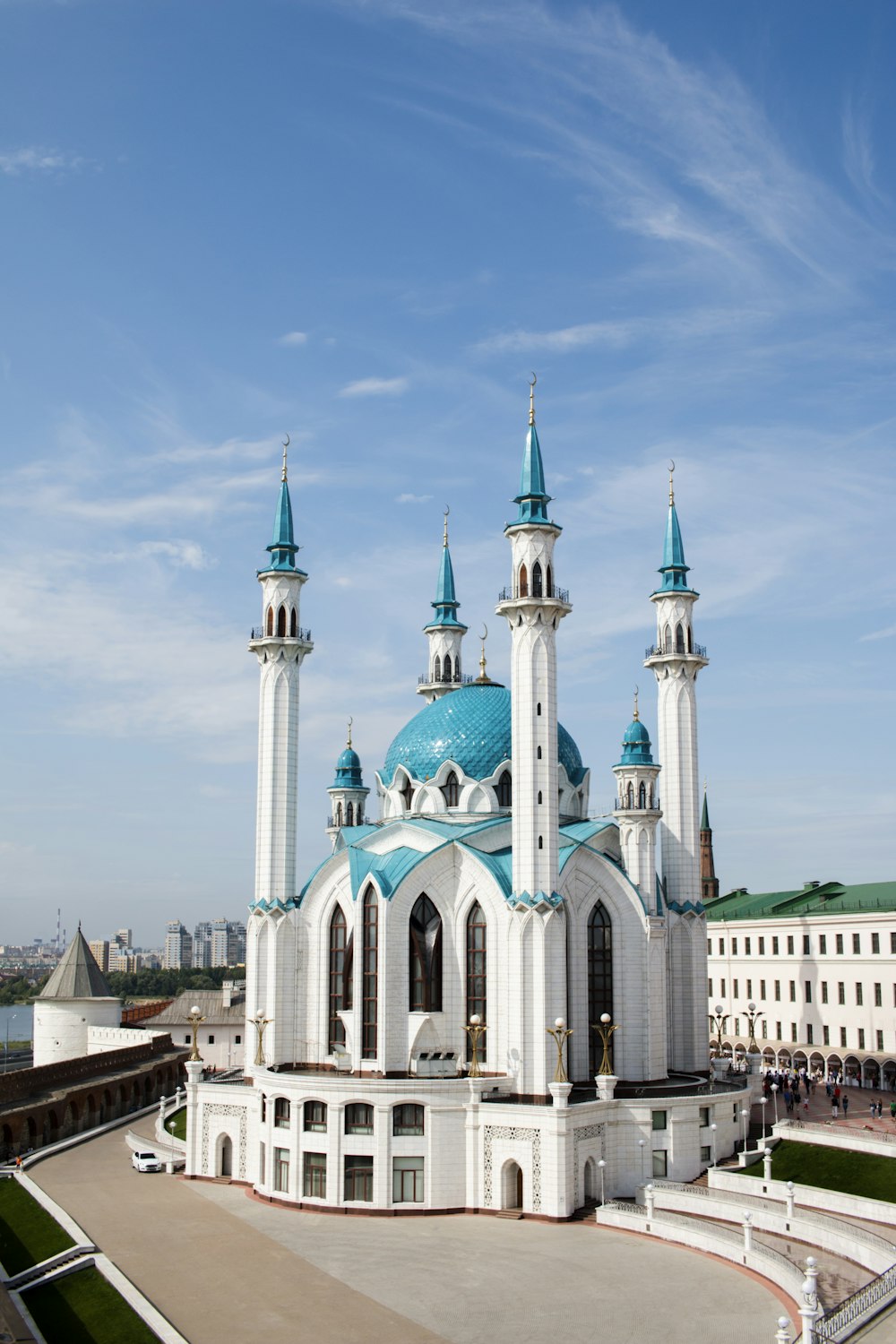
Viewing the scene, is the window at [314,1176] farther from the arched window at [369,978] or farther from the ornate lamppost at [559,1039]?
the ornate lamppost at [559,1039]

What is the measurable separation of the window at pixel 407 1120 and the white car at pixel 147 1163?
39.1 feet

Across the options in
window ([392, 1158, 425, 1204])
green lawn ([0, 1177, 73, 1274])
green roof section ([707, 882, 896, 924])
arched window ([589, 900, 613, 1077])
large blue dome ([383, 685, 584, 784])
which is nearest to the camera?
green lawn ([0, 1177, 73, 1274])

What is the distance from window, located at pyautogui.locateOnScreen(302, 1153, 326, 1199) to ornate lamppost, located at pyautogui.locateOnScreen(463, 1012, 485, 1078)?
5.15 meters

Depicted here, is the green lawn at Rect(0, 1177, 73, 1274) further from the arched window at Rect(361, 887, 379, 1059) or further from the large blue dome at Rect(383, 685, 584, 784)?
the large blue dome at Rect(383, 685, 584, 784)

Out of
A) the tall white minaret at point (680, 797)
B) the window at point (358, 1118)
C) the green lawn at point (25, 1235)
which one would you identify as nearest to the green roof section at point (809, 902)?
the tall white minaret at point (680, 797)

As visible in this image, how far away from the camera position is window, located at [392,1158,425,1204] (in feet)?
124

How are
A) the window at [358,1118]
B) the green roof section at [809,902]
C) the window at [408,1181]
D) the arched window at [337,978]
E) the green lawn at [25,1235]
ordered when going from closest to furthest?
the green lawn at [25,1235]
the window at [408,1181]
the window at [358,1118]
the arched window at [337,978]
the green roof section at [809,902]

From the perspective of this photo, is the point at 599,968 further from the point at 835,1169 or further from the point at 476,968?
the point at 835,1169

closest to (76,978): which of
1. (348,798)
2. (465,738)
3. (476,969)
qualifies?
(348,798)

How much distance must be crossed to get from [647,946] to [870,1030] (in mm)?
18163

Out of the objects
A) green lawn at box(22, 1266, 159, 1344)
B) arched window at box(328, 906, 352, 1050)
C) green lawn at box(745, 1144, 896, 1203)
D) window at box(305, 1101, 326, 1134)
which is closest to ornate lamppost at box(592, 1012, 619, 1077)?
green lawn at box(745, 1144, 896, 1203)

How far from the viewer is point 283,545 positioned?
4953 centimetres

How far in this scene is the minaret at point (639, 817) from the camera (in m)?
45.7

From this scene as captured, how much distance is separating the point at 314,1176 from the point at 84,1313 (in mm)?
12039
